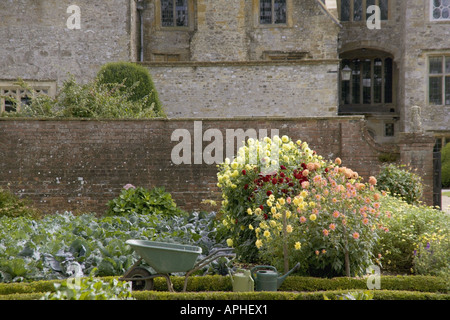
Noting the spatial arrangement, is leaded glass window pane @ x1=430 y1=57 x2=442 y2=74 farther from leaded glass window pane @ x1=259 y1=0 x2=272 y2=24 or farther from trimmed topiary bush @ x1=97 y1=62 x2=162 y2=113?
trimmed topiary bush @ x1=97 y1=62 x2=162 y2=113

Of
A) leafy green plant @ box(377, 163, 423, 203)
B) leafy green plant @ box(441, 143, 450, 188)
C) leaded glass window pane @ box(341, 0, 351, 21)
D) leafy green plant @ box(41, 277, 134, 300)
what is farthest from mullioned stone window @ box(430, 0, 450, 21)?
leafy green plant @ box(41, 277, 134, 300)

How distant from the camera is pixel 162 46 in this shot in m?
21.3

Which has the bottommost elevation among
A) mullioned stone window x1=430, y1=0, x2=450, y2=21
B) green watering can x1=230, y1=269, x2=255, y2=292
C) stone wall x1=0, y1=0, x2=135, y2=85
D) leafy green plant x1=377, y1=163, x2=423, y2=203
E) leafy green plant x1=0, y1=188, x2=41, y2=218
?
green watering can x1=230, y1=269, x2=255, y2=292

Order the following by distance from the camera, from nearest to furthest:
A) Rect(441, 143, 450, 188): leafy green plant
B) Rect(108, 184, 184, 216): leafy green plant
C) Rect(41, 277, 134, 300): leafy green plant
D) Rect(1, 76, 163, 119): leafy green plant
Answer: Rect(41, 277, 134, 300): leafy green plant
Rect(108, 184, 184, 216): leafy green plant
Rect(1, 76, 163, 119): leafy green plant
Rect(441, 143, 450, 188): leafy green plant

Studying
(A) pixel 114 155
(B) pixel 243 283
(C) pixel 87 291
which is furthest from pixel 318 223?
(A) pixel 114 155

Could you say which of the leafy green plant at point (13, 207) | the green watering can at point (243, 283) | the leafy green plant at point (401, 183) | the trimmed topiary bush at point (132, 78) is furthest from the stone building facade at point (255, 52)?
the green watering can at point (243, 283)

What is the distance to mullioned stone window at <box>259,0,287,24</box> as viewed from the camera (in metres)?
20.3

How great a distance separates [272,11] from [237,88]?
6.03 m

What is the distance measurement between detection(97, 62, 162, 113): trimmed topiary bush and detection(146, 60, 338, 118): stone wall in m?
1.65

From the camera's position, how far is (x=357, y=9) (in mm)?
25406
